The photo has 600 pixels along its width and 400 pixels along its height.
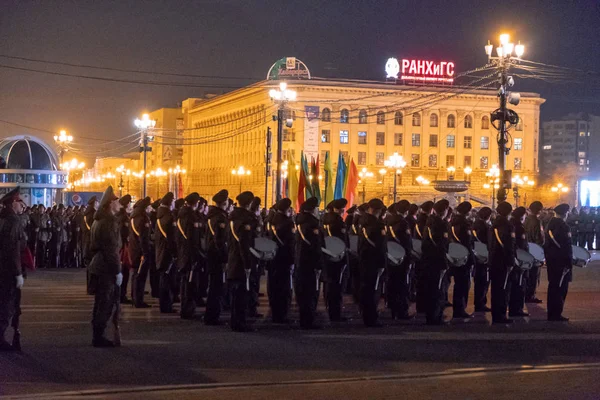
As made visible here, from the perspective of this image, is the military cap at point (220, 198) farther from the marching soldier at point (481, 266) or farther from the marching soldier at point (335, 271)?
the marching soldier at point (481, 266)

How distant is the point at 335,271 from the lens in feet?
52.1

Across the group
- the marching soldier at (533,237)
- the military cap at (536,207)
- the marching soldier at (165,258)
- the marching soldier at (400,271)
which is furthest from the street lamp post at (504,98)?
the marching soldier at (165,258)

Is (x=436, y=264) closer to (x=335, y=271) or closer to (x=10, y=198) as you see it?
(x=335, y=271)

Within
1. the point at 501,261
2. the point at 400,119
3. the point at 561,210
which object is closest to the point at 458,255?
the point at 501,261

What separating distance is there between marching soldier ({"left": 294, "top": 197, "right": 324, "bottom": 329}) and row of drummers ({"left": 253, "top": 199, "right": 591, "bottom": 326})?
14 centimetres

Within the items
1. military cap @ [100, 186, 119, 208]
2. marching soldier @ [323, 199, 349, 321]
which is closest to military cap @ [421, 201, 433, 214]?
marching soldier @ [323, 199, 349, 321]

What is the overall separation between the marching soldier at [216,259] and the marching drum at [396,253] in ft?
8.90

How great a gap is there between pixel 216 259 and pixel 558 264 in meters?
5.52

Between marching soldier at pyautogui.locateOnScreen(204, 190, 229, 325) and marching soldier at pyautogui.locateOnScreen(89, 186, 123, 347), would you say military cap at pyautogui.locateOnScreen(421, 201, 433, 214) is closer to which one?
marching soldier at pyautogui.locateOnScreen(204, 190, 229, 325)

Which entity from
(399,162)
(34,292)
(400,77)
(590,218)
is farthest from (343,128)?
(34,292)

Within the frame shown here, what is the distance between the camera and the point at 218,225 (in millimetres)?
15211

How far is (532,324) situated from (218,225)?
5.18 meters

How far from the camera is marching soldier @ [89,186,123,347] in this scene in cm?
1259

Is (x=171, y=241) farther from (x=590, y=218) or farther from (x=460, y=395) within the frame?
(x=590, y=218)
